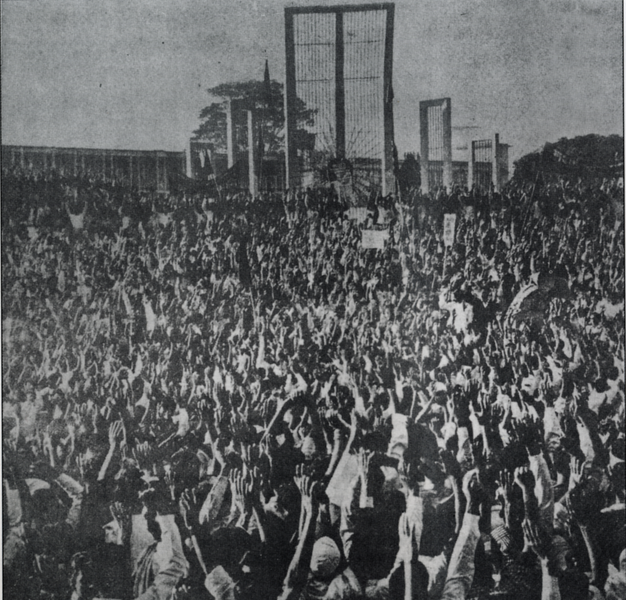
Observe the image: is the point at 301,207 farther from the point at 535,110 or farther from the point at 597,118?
the point at 597,118

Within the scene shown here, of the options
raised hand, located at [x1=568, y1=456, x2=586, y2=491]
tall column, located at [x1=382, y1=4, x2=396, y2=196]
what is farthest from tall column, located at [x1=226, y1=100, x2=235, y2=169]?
raised hand, located at [x1=568, y1=456, x2=586, y2=491]

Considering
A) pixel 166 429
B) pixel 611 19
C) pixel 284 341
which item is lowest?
pixel 166 429

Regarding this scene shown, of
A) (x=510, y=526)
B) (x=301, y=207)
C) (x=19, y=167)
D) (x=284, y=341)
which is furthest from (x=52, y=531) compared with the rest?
(x=510, y=526)

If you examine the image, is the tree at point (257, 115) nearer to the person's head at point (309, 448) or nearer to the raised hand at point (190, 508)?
the person's head at point (309, 448)

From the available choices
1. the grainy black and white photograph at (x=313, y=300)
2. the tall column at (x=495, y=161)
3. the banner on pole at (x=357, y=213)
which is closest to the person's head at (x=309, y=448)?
the grainy black and white photograph at (x=313, y=300)

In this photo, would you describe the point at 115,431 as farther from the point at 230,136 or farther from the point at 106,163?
the point at 230,136
